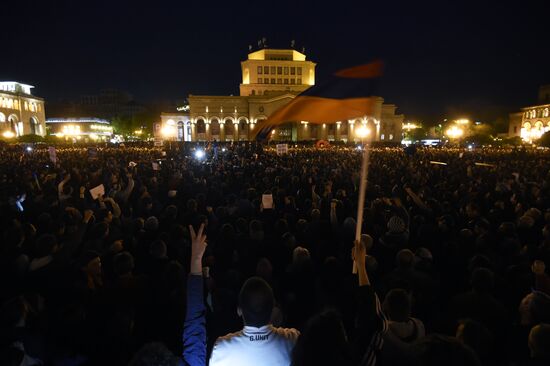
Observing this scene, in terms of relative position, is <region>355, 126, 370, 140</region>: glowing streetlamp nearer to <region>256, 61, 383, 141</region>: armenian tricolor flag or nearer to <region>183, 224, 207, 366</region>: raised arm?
<region>256, 61, 383, 141</region>: armenian tricolor flag

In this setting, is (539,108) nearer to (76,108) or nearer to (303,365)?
(303,365)

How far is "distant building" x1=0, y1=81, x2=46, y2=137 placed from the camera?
7106cm

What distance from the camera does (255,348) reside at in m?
2.19

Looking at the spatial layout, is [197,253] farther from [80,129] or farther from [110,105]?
[110,105]

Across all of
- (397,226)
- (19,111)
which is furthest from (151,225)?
(19,111)

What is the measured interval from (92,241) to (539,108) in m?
90.7

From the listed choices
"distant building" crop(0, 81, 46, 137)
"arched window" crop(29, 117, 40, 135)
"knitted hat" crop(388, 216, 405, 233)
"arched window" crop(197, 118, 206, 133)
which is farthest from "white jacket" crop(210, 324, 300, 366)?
"arched window" crop(29, 117, 40, 135)

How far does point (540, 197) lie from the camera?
9047 millimetres

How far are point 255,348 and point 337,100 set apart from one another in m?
3.49

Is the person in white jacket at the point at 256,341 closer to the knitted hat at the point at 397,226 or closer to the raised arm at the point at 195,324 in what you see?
the raised arm at the point at 195,324

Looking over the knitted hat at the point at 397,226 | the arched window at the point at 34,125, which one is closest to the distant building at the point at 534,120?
the knitted hat at the point at 397,226

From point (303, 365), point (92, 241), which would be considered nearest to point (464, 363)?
point (303, 365)

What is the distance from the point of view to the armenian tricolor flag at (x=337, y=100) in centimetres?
452

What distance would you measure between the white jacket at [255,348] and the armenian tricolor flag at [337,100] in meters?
3.06
